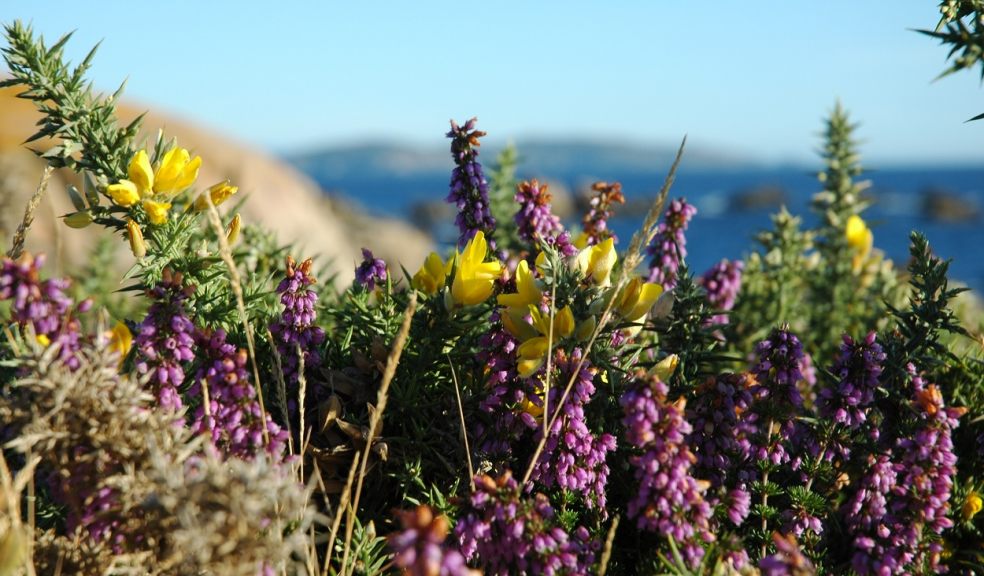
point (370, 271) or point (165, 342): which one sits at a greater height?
point (370, 271)

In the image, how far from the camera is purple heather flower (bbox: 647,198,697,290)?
307cm

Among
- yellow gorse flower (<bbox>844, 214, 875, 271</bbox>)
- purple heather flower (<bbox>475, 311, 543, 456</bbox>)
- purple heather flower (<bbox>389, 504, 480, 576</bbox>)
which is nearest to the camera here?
purple heather flower (<bbox>389, 504, 480, 576</bbox>)

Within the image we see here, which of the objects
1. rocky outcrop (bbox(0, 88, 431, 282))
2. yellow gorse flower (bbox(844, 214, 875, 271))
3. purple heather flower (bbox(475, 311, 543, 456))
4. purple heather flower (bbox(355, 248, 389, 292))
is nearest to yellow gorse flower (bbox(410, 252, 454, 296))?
purple heather flower (bbox(355, 248, 389, 292))

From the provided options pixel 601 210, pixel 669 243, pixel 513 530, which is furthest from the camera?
pixel 669 243

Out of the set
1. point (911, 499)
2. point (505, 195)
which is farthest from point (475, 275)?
point (505, 195)

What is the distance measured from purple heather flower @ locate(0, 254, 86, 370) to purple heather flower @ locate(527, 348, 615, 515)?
1.16m

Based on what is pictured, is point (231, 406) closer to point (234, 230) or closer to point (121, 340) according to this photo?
point (121, 340)

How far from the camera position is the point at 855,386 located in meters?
2.18

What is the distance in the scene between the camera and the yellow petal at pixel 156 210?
7.80 feet

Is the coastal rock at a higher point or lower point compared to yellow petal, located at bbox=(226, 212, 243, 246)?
higher

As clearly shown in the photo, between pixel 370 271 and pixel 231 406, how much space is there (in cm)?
73

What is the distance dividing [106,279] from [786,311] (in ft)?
13.2

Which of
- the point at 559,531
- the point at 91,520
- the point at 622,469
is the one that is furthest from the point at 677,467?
the point at 91,520

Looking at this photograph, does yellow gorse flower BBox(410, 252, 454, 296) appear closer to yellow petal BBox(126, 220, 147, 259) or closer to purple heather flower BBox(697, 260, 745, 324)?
yellow petal BBox(126, 220, 147, 259)
